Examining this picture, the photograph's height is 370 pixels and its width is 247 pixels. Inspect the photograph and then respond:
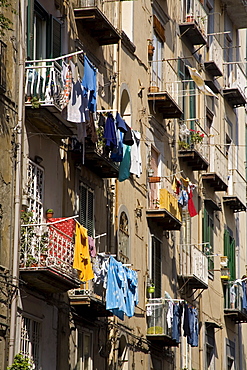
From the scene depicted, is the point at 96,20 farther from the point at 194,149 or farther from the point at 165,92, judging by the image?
the point at 194,149

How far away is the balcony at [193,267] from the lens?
116ft

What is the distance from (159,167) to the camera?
112 feet

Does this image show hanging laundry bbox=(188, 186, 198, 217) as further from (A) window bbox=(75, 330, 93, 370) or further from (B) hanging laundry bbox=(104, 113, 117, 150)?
(A) window bbox=(75, 330, 93, 370)

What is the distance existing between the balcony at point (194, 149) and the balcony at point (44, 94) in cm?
1289

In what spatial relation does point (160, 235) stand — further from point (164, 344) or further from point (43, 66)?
point (43, 66)

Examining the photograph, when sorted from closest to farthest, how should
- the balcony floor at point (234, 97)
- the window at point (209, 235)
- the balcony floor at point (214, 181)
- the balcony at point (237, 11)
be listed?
the window at point (209, 235), the balcony floor at point (214, 181), the balcony floor at point (234, 97), the balcony at point (237, 11)

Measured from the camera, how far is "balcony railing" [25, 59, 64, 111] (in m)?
22.8

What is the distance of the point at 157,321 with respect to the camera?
3131 centimetres

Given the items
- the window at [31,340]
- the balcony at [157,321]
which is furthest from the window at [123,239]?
the window at [31,340]

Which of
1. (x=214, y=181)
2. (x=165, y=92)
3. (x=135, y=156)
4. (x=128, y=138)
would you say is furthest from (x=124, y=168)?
(x=214, y=181)

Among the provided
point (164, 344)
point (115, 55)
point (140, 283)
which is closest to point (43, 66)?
point (115, 55)

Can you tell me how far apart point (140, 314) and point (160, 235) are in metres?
3.62

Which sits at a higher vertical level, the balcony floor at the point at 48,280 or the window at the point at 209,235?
the window at the point at 209,235

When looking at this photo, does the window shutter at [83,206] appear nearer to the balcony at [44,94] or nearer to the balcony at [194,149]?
the balcony at [44,94]
